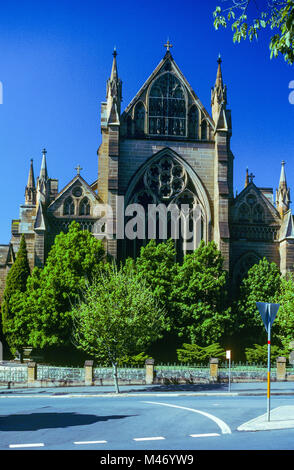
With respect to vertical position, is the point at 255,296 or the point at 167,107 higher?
the point at 167,107

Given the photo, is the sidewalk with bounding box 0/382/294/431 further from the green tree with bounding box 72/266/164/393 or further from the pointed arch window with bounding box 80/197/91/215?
the pointed arch window with bounding box 80/197/91/215

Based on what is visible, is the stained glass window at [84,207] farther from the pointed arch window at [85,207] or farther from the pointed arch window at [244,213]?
the pointed arch window at [244,213]

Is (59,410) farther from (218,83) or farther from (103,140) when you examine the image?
(218,83)

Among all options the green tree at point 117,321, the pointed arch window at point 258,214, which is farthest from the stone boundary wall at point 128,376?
the pointed arch window at point 258,214

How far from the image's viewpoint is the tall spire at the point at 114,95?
136ft

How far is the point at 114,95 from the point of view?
4200 centimetres

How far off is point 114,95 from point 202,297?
15.2 meters

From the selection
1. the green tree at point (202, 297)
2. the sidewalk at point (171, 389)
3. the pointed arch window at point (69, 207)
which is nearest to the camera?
the sidewalk at point (171, 389)

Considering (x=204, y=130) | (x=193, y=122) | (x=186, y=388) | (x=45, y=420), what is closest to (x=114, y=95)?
(x=193, y=122)

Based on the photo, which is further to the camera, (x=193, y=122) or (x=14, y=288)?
(x=193, y=122)

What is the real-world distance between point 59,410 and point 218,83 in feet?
103

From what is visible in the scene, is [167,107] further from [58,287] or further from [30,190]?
[58,287]

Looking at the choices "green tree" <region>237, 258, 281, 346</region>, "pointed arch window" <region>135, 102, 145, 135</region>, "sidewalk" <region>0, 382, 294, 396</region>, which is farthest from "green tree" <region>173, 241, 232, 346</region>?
"pointed arch window" <region>135, 102, 145, 135</region>
